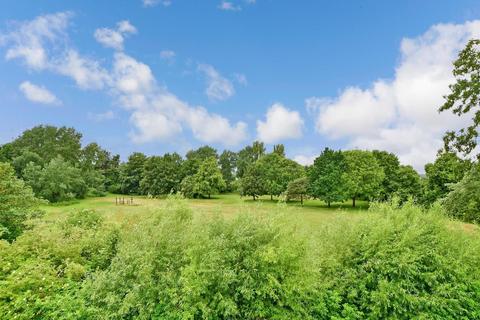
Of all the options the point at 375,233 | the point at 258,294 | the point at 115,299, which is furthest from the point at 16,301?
the point at 375,233

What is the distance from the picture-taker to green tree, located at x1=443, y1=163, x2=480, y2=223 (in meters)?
16.4

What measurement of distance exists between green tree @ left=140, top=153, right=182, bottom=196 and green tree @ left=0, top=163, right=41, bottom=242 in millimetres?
46933

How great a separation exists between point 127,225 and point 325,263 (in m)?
5.52

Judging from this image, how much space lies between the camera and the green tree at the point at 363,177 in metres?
42.8

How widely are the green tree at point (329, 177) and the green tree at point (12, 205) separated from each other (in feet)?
118

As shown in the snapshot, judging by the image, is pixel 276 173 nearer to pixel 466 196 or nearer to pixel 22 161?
pixel 466 196

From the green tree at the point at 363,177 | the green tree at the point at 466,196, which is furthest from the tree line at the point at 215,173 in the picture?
the green tree at the point at 466,196

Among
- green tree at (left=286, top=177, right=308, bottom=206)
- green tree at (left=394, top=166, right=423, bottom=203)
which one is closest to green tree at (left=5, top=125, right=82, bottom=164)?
green tree at (left=286, top=177, right=308, bottom=206)

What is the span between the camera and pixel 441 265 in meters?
8.30

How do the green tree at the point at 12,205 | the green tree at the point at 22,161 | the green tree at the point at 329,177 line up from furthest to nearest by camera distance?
1. the green tree at the point at 22,161
2. the green tree at the point at 329,177
3. the green tree at the point at 12,205

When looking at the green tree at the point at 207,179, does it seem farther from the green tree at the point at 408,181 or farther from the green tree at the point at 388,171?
the green tree at the point at 408,181

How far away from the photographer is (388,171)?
46.6 metres

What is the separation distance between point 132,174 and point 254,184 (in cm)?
2969

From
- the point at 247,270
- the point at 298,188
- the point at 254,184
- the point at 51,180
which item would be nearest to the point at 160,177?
the point at 51,180
